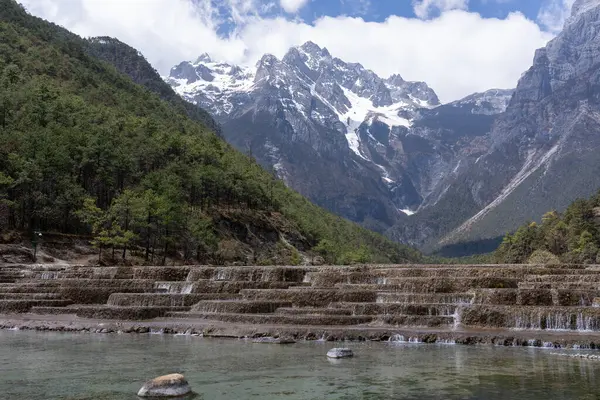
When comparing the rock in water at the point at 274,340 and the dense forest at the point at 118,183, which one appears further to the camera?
the dense forest at the point at 118,183

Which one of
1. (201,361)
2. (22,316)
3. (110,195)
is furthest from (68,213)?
(201,361)

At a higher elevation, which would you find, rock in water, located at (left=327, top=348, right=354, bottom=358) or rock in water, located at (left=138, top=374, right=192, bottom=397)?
rock in water, located at (left=327, top=348, right=354, bottom=358)

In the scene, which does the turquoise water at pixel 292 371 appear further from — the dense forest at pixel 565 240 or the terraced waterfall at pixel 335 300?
the dense forest at pixel 565 240

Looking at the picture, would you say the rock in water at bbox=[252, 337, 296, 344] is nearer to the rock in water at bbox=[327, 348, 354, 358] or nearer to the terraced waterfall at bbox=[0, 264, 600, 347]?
the terraced waterfall at bbox=[0, 264, 600, 347]

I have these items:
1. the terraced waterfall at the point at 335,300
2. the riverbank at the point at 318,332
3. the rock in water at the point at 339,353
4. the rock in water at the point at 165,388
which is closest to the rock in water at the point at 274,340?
the riverbank at the point at 318,332

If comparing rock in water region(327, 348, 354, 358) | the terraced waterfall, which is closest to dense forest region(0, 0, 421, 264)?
the terraced waterfall

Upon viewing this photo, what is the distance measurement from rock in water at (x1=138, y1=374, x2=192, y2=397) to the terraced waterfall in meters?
14.8

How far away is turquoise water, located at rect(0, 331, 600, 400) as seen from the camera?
19875 mm

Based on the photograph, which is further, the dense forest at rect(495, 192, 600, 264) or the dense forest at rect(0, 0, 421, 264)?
the dense forest at rect(495, 192, 600, 264)

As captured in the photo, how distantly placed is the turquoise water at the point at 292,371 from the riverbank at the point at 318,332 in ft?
4.35

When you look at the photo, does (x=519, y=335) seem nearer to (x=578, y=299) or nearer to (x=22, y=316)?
(x=578, y=299)

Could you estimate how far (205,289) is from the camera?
4931 cm

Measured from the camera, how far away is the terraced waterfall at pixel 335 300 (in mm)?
34281

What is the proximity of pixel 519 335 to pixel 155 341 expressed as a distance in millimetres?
18951
